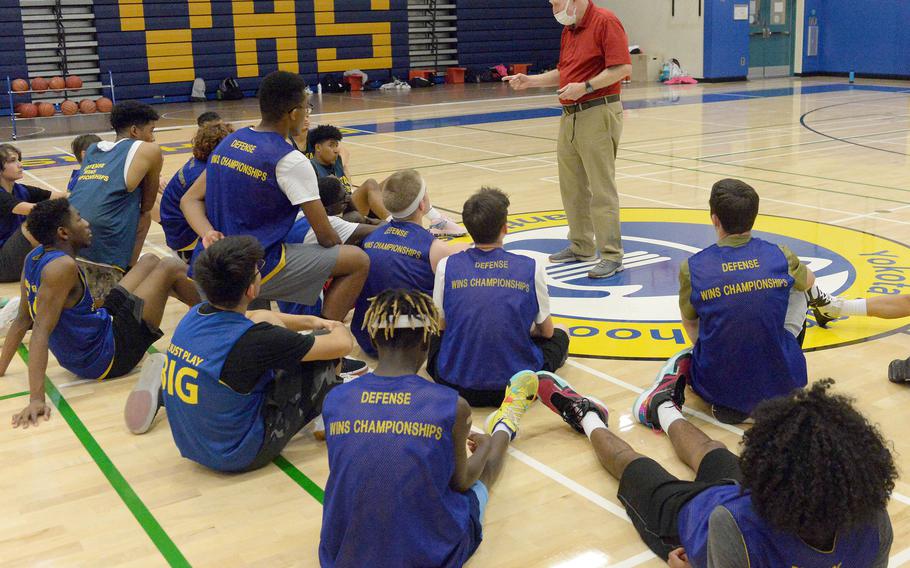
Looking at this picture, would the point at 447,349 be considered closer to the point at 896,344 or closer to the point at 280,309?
the point at 280,309

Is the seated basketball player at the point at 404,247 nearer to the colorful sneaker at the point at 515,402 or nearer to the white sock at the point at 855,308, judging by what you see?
the colorful sneaker at the point at 515,402

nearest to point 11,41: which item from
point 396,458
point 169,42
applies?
point 169,42

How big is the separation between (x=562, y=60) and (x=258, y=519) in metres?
4.04

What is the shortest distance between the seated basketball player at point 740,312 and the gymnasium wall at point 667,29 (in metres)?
19.4

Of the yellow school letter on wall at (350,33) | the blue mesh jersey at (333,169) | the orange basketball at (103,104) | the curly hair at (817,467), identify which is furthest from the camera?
the yellow school letter on wall at (350,33)

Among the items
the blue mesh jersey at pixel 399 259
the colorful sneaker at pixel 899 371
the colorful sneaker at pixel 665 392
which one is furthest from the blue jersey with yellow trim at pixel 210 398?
the colorful sneaker at pixel 899 371

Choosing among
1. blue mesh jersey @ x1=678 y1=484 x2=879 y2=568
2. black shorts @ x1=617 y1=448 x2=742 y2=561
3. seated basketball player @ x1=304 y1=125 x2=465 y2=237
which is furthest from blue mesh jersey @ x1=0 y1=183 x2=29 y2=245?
blue mesh jersey @ x1=678 y1=484 x2=879 y2=568

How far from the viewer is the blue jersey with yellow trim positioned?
3.35 m

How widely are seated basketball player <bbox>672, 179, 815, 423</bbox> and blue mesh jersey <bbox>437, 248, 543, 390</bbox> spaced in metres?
0.63

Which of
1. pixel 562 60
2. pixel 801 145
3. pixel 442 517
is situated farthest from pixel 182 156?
pixel 442 517

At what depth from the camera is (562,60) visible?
6.26 meters

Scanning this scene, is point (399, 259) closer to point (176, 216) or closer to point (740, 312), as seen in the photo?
point (740, 312)

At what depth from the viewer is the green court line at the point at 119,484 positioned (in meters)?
3.08

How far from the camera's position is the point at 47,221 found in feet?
14.1
